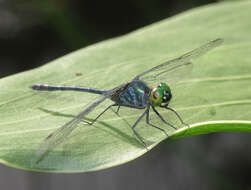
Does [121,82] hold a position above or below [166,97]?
above

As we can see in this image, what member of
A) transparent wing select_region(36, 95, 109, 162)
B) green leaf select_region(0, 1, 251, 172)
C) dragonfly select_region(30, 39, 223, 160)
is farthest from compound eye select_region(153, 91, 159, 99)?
transparent wing select_region(36, 95, 109, 162)

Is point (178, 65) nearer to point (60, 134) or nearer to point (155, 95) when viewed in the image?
point (155, 95)

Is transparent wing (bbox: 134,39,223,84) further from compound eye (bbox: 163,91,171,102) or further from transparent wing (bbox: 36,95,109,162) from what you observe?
transparent wing (bbox: 36,95,109,162)

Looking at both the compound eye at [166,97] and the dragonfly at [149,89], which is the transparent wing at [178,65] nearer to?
the dragonfly at [149,89]

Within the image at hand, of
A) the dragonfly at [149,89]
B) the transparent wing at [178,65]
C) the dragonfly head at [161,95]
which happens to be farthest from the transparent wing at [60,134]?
the transparent wing at [178,65]

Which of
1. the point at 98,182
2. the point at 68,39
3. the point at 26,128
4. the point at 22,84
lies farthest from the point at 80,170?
the point at 98,182

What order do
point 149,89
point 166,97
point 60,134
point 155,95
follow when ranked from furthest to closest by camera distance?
1. point 149,89
2. point 155,95
3. point 166,97
4. point 60,134

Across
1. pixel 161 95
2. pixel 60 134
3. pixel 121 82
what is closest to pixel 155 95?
pixel 161 95
